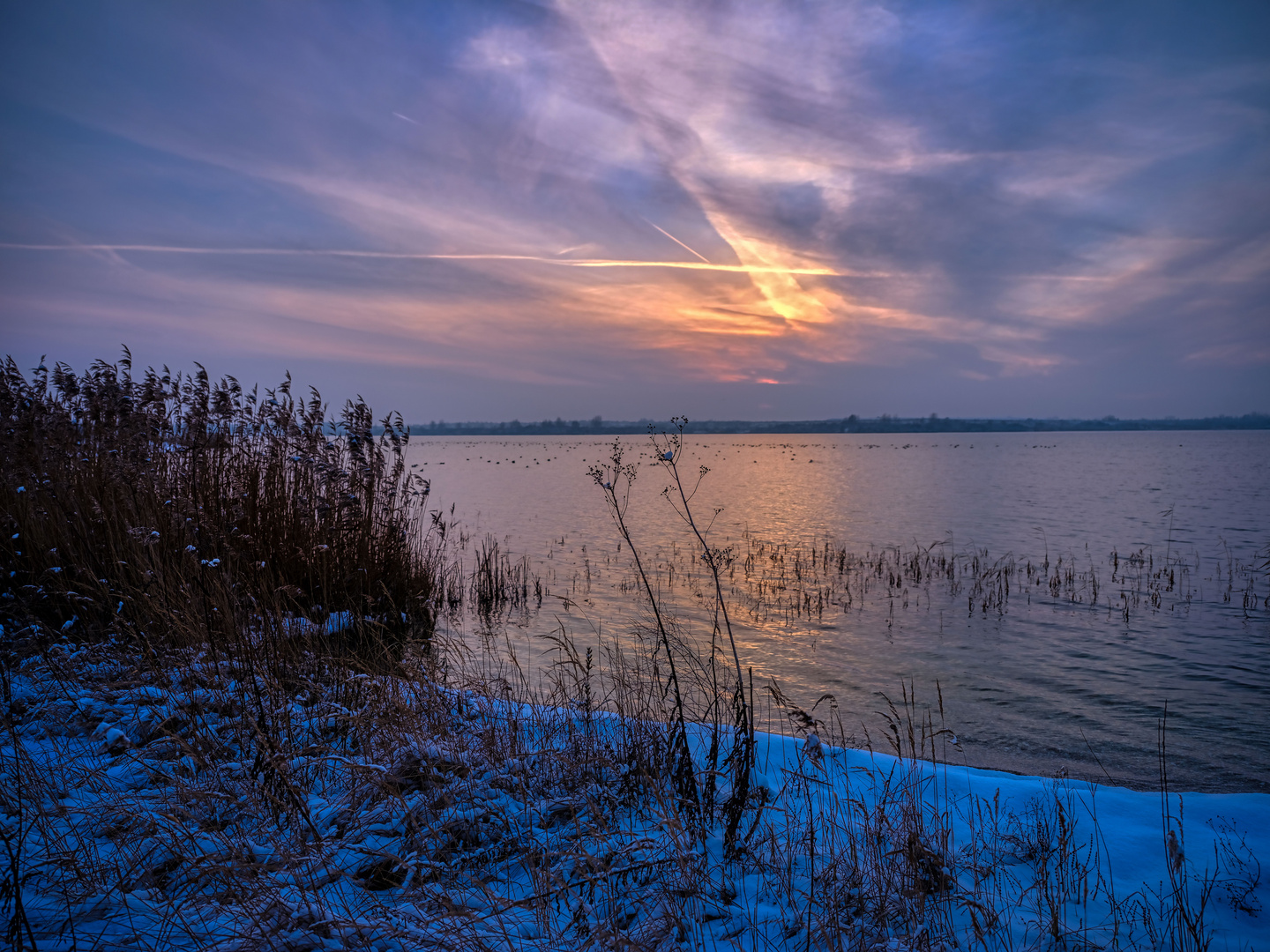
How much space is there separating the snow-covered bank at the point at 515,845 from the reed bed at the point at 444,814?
0.07ft

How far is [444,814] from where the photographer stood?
3.48m

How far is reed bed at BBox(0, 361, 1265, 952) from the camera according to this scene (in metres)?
2.69

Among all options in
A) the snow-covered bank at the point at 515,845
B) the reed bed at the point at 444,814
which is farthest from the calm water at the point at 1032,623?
the snow-covered bank at the point at 515,845

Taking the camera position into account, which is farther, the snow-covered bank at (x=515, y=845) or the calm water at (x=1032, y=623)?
the calm water at (x=1032, y=623)

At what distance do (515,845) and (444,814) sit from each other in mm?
434

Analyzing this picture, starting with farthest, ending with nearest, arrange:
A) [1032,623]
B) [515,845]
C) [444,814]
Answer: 1. [1032,623]
2. [444,814]
3. [515,845]

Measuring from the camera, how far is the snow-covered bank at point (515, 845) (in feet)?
8.67

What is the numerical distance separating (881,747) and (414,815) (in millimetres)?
4860

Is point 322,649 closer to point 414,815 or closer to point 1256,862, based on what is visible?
point 414,815

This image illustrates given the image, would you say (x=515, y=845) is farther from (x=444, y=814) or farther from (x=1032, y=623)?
(x=1032, y=623)

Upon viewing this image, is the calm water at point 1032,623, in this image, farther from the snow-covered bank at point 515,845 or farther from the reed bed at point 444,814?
the snow-covered bank at point 515,845

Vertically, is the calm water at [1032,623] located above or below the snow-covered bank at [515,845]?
below

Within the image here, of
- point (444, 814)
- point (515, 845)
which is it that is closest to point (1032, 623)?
point (515, 845)

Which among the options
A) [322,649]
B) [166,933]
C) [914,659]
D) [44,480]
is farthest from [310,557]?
[914,659]
